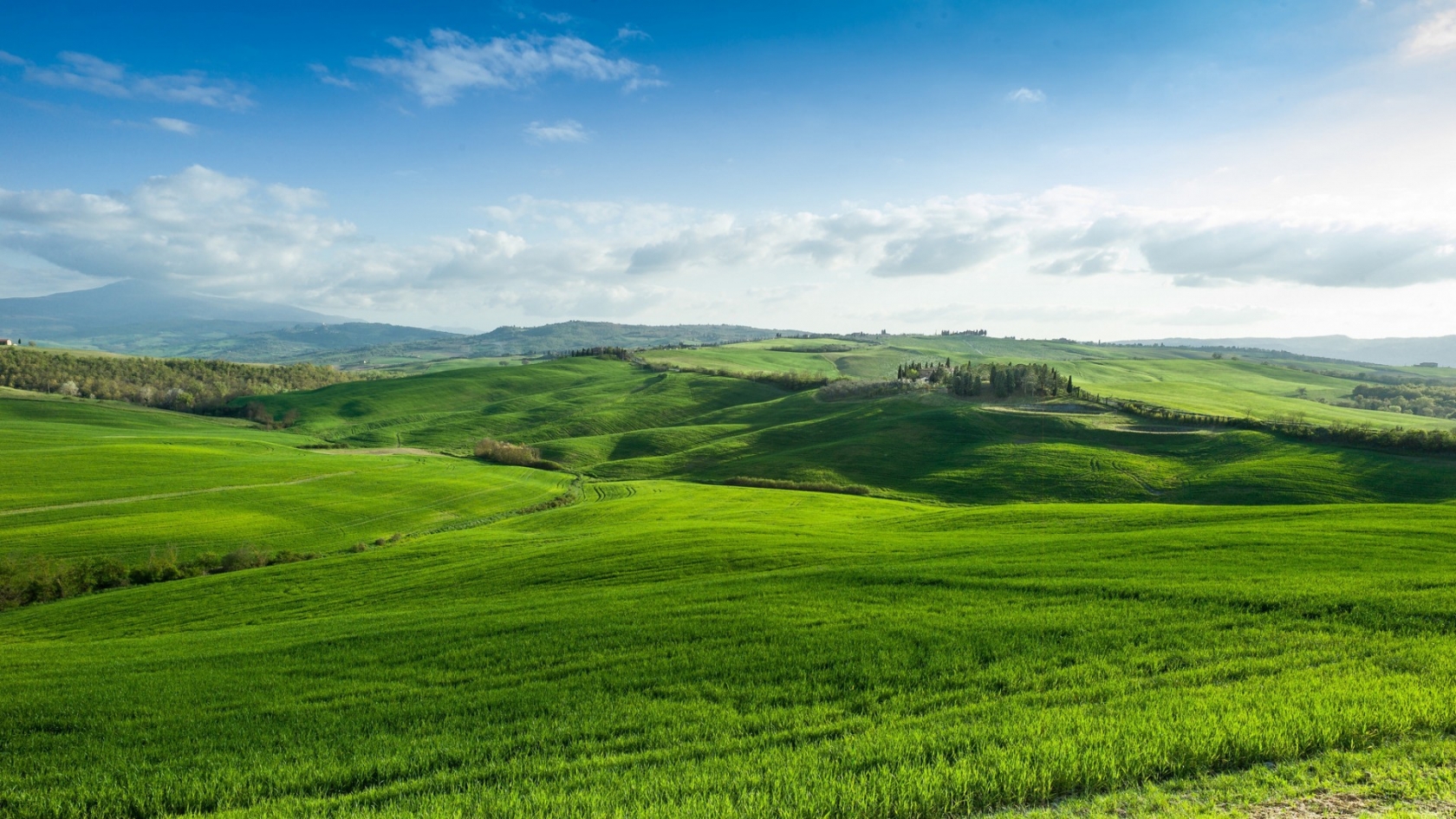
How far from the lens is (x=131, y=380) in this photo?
552 feet

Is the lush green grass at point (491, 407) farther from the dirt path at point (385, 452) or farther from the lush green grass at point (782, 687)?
the lush green grass at point (782, 687)

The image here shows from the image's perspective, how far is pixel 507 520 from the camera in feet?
214

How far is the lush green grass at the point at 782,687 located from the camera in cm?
1030

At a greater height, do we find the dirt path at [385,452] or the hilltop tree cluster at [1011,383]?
the hilltop tree cluster at [1011,383]

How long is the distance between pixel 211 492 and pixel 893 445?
87906mm

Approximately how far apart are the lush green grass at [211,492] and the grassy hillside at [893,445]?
77.5 ft

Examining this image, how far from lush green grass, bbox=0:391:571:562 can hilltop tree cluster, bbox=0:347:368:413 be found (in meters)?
43.2

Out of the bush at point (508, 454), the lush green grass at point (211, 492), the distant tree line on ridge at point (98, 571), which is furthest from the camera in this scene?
the bush at point (508, 454)

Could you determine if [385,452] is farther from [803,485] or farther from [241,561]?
[803,485]

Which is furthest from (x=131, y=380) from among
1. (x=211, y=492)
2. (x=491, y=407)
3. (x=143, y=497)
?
(x=211, y=492)

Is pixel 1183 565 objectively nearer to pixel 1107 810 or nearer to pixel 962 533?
pixel 962 533

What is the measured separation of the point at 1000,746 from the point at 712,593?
13652 mm

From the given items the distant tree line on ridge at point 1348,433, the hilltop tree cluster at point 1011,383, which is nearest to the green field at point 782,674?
the distant tree line on ridge at point 1348,433

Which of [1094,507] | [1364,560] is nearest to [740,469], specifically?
[1094,507]
